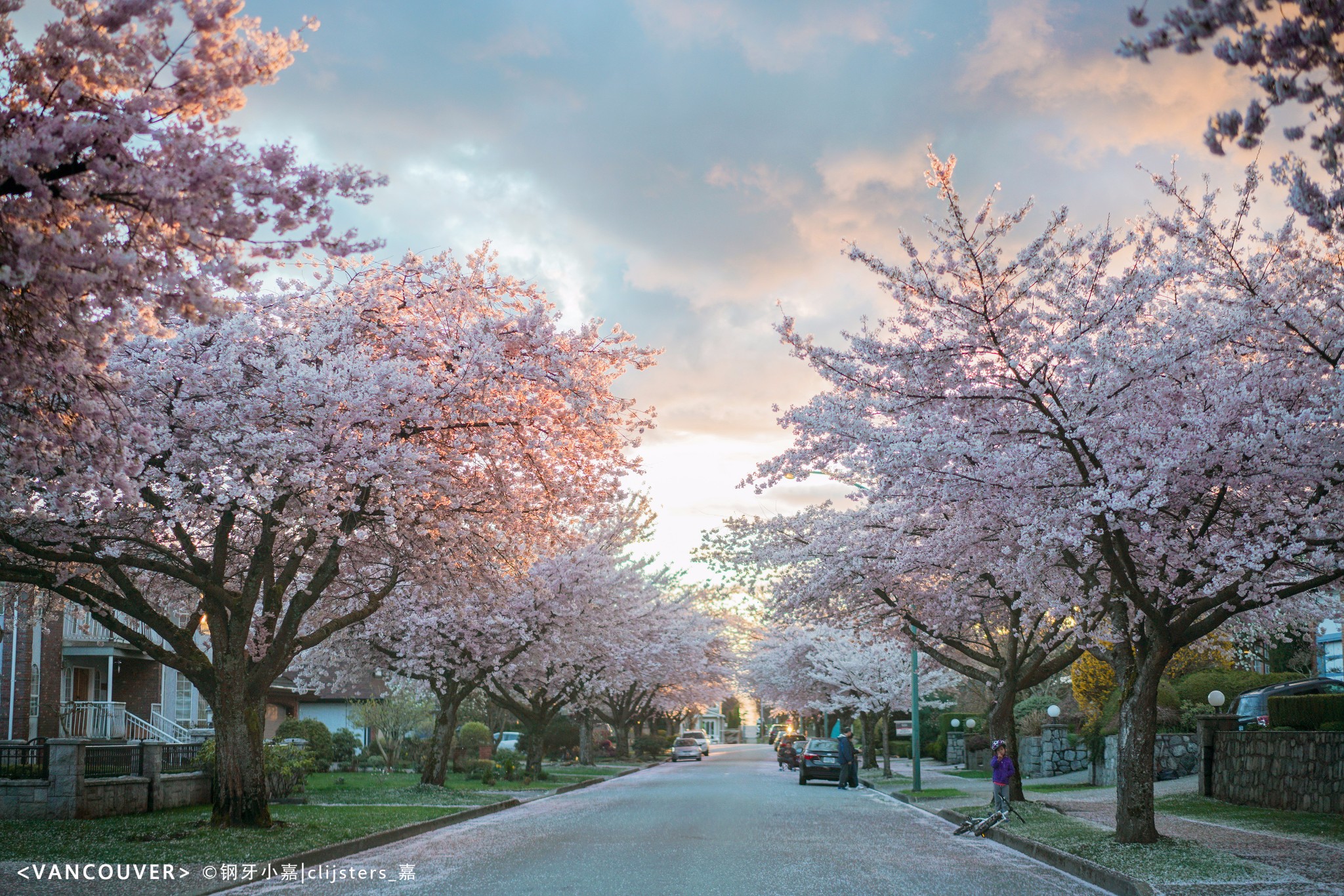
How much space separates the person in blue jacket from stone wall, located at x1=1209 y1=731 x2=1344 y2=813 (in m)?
11.8

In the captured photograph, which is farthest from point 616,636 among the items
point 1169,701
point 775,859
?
point 775,859

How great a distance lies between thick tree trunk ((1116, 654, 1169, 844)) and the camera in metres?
14.1

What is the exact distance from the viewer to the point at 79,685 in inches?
1282

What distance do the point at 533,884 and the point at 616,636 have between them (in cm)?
2568

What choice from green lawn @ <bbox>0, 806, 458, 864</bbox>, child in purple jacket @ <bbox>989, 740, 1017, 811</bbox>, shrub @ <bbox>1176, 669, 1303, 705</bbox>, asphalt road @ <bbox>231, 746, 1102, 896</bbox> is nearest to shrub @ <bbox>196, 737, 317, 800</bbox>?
green lawn @ <bbox>0, 806, 458, 864</bbox>

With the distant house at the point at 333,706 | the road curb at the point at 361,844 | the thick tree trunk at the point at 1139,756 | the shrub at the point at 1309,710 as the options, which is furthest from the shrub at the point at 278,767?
the distant house at the point at 333,706

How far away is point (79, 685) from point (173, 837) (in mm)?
21071

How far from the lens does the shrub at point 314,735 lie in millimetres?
38000

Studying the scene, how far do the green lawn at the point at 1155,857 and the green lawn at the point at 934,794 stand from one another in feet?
27.6

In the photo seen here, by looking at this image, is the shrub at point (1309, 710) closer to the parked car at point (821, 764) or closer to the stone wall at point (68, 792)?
the parked car at point (821, 764)

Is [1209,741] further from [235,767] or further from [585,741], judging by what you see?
[585,741]

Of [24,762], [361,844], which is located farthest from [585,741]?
[361,844]

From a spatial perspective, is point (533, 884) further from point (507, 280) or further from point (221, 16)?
point (507, 280)

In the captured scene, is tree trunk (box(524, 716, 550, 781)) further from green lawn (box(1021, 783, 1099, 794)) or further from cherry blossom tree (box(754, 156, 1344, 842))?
cherry blossom tree (box(754, 156, 1344, 842))
